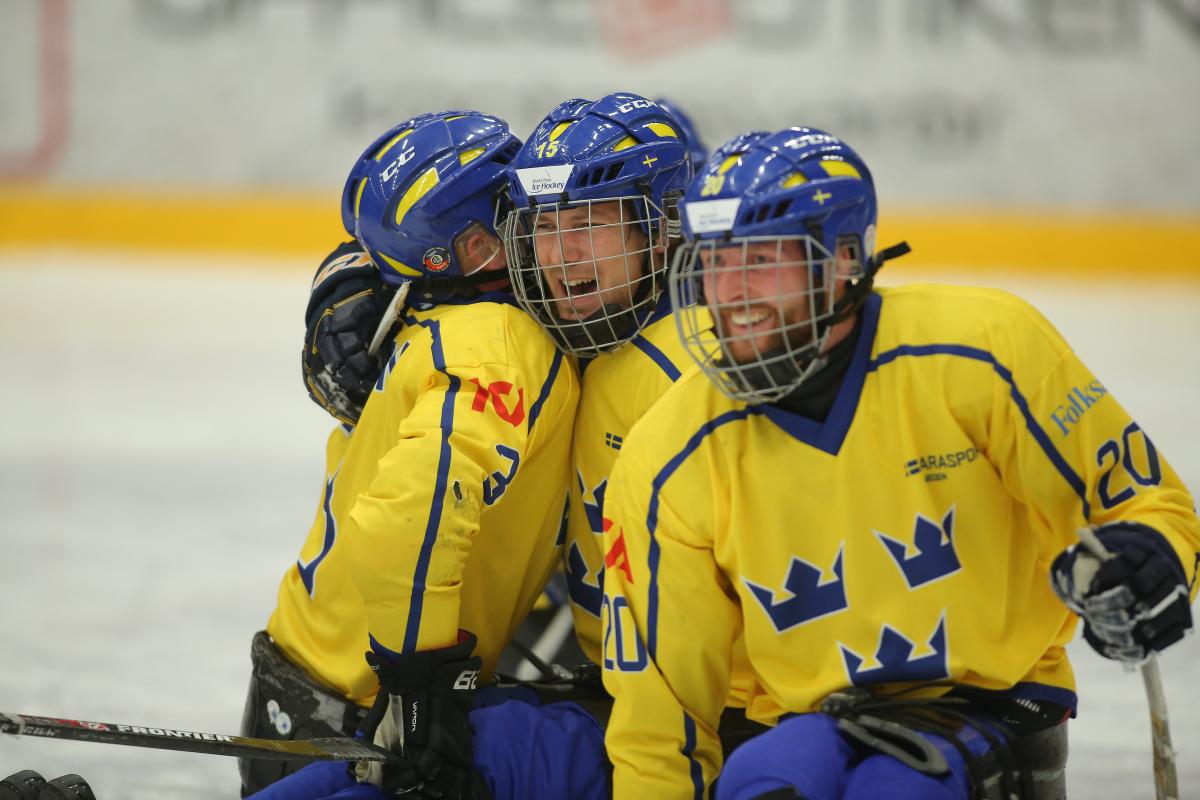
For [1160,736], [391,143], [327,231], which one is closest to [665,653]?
[1160,736]

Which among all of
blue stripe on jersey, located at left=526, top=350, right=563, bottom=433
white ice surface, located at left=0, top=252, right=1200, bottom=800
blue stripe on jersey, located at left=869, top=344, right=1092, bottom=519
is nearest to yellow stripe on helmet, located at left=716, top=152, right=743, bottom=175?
blue stripe on jersey, located at left=869, top=344, right=1092, bottom=519

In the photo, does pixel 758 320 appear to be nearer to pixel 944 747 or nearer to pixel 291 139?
pixel 944 747

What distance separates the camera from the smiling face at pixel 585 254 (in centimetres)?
235

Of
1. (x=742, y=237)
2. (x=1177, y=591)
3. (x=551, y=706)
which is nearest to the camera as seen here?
(x=1177, y=591)

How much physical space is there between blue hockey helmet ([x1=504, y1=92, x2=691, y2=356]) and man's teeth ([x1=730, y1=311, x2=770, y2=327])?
47 cm

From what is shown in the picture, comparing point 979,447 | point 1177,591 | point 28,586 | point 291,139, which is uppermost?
point 291,139

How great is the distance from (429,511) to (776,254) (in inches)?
25.3

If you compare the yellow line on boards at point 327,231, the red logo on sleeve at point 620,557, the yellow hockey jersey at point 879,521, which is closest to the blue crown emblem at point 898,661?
the yellow hockey jersey at point 879,521

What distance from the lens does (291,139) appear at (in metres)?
8.83

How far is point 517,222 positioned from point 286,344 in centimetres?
523

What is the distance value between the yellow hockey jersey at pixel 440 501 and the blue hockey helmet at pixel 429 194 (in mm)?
94

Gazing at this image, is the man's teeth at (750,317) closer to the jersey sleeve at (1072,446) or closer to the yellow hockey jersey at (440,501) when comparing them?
the jersey sleeve at (1072,446)

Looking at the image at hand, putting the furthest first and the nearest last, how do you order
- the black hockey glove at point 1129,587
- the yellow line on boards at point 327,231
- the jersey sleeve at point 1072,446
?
1. the yellow line on boards at point 327,231
2. the jersey sleeve at point 1072,446
3. the black hockey glove at point 1129,587

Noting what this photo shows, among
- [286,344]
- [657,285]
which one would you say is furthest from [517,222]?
[286,344]
